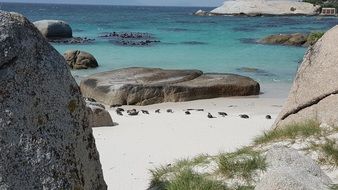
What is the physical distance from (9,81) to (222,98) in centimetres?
1323

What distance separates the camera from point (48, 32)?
144 ft

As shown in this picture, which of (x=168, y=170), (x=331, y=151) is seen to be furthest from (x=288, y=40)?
(x=168, y=170)

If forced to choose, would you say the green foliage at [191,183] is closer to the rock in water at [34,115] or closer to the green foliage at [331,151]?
the rock in water at [34,115]

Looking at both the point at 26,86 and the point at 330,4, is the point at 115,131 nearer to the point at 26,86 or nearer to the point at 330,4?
the point at 26,86

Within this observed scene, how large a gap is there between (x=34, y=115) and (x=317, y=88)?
203 inches

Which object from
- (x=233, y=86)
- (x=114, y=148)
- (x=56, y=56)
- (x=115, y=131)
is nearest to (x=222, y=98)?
(x=233, y=86)

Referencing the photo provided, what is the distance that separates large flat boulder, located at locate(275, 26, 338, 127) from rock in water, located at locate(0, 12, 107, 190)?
443 centimetres

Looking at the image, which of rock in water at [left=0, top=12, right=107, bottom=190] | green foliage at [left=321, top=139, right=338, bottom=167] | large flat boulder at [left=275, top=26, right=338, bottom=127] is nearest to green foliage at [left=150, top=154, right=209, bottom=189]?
green foliage at [left=321, top=139, right=338, bottom=167]

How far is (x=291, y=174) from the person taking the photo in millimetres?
4883

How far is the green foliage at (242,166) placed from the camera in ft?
18.3

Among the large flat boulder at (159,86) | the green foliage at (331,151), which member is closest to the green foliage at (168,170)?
the green foliage at (331,151)

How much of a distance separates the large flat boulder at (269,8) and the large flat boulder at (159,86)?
87.2 meters

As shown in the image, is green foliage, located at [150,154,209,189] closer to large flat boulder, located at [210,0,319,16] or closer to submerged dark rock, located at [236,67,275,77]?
submerged dark rock, located at [236,67,275,77]

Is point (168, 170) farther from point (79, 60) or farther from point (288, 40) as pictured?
point (288, 40)
